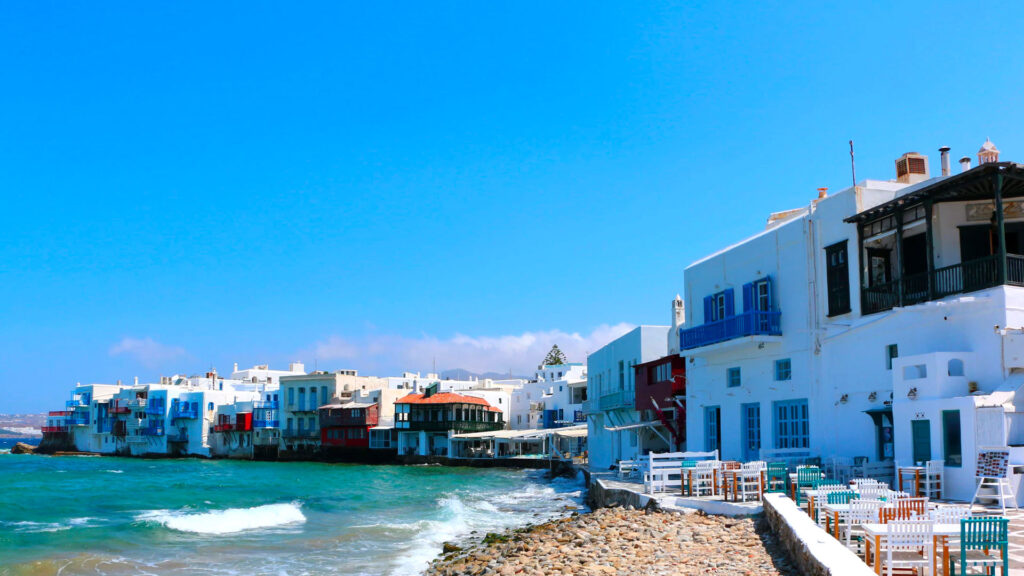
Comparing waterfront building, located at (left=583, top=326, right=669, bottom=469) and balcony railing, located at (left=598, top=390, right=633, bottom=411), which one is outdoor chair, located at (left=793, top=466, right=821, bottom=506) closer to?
waterfront building, located at (left=583, top=326, right=669, bottom=469)

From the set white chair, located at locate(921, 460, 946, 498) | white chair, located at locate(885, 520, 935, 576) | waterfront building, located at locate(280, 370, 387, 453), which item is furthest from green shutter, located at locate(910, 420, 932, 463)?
waterfront building, located at locate(280, 370, 387, 453)

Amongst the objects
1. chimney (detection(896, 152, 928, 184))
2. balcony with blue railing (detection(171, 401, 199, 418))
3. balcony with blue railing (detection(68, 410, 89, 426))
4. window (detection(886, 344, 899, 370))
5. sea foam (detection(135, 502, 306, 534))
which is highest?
chimney (detection(896, 152, 928, 184))

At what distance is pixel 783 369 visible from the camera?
23.6 meters

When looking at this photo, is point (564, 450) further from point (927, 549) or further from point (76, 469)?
point (927, 549)

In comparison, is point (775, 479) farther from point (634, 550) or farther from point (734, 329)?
point (734, 329)

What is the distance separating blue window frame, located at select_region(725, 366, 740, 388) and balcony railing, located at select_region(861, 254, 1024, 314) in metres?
5.83

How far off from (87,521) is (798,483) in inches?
973

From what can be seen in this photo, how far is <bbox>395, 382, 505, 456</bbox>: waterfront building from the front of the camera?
6831 cm

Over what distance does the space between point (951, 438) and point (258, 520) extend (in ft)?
71.6

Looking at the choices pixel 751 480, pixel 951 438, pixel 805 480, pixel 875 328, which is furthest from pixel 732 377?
pixel 805 480

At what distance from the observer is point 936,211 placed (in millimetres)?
18969

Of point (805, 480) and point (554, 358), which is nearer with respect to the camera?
point (805, 480)

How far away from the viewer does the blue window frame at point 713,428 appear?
Answer: 27094mm

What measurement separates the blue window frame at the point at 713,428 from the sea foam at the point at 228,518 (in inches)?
530
